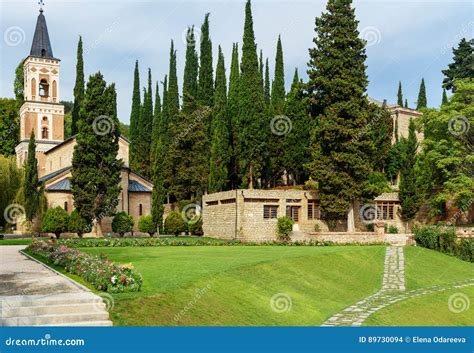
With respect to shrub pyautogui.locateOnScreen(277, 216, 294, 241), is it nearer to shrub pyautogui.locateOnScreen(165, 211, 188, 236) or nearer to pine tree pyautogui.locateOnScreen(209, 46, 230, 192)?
pine tree pyautogui.locateOnScreen(209, 46, 230, 192)

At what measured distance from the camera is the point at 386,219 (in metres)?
40.3

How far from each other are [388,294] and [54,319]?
12.6 meters

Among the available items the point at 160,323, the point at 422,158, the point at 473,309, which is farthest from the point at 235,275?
the point at 422,158

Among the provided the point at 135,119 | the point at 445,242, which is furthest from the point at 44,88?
the point at 445,242

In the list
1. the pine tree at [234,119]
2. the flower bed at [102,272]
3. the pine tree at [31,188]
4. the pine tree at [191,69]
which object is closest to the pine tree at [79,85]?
the pine tree at [191,69]

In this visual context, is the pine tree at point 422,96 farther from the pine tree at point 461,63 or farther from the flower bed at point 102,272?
the flower bed at point 102,272

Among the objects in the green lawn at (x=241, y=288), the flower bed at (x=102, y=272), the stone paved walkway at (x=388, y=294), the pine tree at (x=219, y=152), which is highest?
the pine tree at (x=219, y=152)

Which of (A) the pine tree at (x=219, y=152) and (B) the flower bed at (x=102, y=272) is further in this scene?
(A) the pine tree at (x=219, y=152)

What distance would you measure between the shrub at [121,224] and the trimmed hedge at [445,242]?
67.8ft

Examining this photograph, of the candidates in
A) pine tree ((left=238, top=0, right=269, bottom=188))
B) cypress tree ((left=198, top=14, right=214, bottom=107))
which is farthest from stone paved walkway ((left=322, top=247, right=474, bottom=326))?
cypress tree ((left=198, top=14, right=214, bottom=107))

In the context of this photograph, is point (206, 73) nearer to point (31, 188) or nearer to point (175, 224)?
point (175, 224)

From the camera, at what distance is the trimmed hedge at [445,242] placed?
2975cm

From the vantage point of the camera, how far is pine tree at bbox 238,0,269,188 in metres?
41.4

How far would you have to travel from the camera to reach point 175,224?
41812 millimetres
